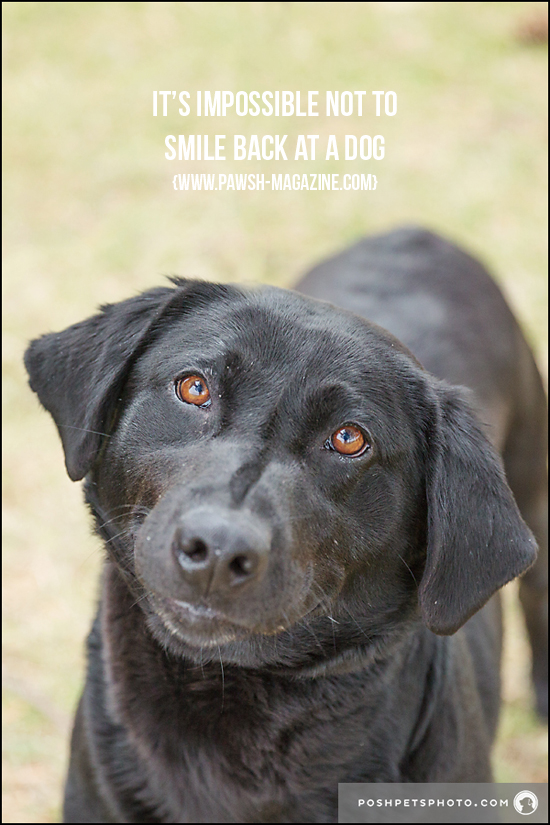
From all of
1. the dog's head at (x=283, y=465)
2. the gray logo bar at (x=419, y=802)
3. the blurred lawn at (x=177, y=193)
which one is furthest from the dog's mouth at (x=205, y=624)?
the blurred lawn at (x=177, y=193)

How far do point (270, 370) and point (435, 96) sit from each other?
297 inches

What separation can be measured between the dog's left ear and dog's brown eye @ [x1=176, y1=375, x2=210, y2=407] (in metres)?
0.65

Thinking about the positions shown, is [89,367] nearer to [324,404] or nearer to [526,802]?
[324,404]

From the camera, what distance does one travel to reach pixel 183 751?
102 inches

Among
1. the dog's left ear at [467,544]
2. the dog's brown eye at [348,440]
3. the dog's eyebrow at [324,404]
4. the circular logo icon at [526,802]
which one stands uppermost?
the dog's eyebrow at [324,404]

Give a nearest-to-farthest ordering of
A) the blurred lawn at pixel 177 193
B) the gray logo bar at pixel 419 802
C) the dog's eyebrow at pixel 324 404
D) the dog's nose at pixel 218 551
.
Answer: the dog's nose at pixel 218 551 < the dog's eyebrow at pixel 324 404 < the gray logo bar at pixel 419 802 < the blurred lawn at pixel 177 193

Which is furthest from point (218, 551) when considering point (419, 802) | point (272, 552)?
point (419, 802)

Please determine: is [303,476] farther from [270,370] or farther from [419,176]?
[419,176]

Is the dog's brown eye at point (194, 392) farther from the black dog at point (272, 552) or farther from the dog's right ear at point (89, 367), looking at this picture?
the dog's right ear at point (89, 367)

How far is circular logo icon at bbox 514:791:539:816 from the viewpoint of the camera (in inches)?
149

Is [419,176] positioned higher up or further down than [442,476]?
higher up

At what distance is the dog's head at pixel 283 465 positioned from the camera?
217 cm

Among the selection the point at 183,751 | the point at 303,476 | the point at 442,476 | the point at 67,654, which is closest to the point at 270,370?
the point at 303,476

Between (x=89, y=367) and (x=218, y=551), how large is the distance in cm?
83
